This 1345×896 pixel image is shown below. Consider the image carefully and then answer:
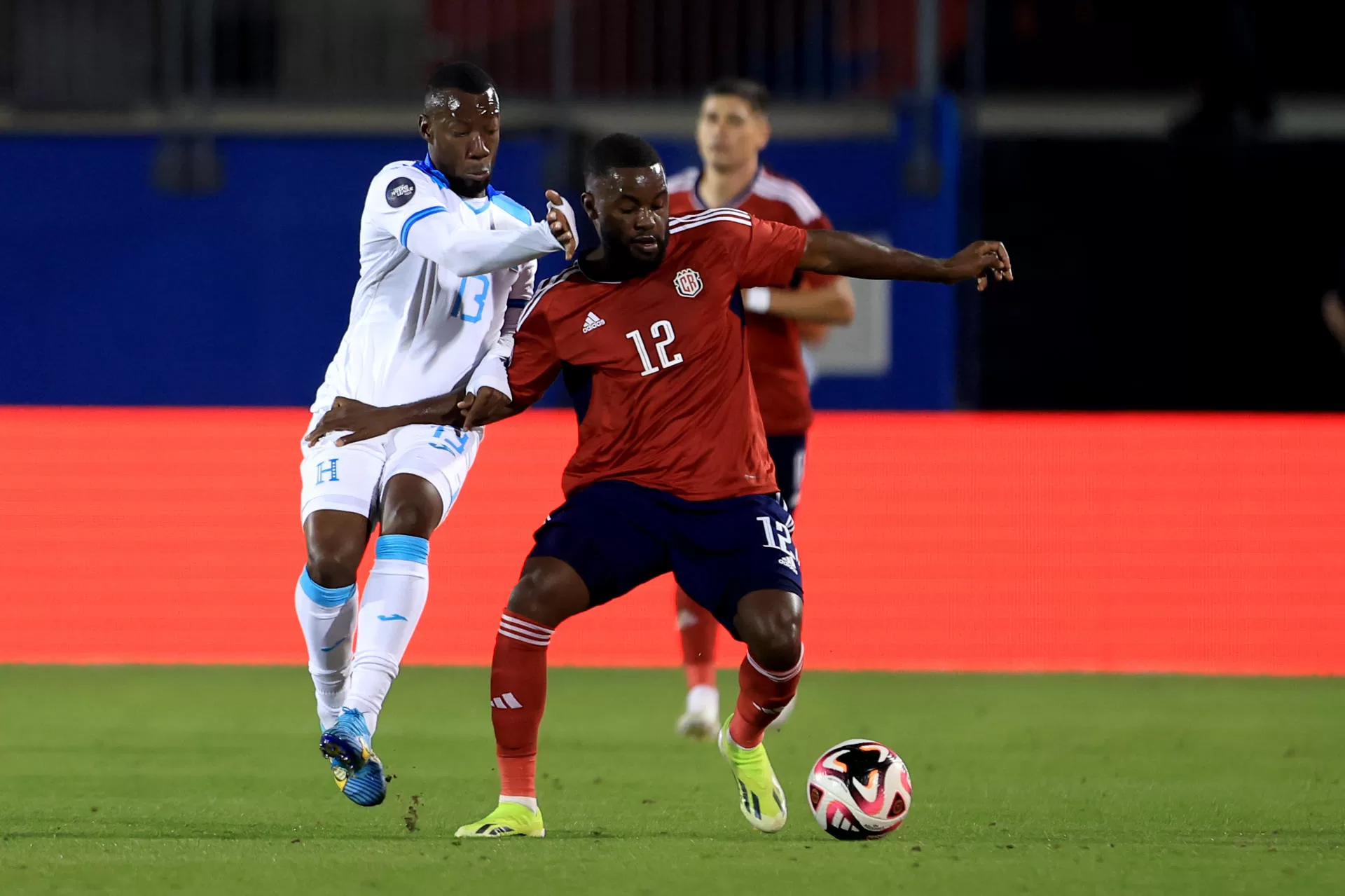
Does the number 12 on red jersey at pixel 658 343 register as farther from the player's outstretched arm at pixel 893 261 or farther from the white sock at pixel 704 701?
the white sock at pixel 704 701

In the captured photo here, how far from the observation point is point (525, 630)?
191 inches

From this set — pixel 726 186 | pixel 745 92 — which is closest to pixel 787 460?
pixel 726 186

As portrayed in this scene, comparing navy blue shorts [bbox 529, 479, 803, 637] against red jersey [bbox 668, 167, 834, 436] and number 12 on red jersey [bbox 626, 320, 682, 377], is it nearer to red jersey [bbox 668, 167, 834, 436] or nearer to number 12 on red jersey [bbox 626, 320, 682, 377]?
number 12 on red jersey [bbox 626, 320, 682, 377]

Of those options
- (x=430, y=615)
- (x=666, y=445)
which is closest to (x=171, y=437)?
(x=430, y=615)

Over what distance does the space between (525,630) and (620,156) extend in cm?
120

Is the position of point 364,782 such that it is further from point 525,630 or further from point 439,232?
point 439,232

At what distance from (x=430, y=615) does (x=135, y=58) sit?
5.31 m

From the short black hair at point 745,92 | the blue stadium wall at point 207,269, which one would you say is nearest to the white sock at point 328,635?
the short black hair at point 745,92

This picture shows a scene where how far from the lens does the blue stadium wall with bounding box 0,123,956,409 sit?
12.2 metres

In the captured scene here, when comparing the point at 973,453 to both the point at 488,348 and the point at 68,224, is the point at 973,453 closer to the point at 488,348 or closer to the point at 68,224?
the point at 488,348

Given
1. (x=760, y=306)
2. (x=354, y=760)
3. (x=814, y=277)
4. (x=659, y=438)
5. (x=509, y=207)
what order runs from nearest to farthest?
(x=354, y=760)
(x=659, y=438)
(x=509, y=207)
(x=760, y=306)
(x=814, y=277)

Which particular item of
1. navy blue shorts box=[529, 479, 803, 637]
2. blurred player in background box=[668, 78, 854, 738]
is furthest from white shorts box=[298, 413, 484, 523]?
blurred player in background box=[668, 78, 854, 738]

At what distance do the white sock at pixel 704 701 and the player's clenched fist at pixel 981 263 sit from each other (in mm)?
2447

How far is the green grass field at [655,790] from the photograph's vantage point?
4375mm
